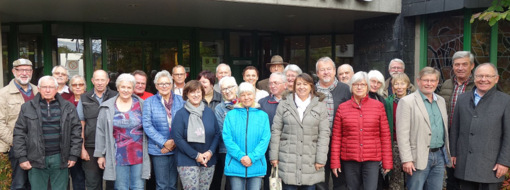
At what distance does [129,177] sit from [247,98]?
1.67 meters

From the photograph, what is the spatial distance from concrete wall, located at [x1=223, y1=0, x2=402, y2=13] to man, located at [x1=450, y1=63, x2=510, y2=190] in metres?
4.33

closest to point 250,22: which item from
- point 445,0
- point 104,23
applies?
point 104,23

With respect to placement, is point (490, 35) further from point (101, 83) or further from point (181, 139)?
point (101, 83)

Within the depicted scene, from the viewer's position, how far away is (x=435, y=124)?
14.8 feet

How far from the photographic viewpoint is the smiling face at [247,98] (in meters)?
4.35

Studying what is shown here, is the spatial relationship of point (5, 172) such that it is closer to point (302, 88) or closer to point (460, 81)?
point (302, 88)

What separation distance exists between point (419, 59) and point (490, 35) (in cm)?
150

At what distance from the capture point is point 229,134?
14.3 ft

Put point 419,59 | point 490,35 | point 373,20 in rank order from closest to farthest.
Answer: point 490,35 < point 419,59 < point 373,20

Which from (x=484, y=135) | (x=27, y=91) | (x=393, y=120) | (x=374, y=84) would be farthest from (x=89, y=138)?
Result: (x=484, y=135)

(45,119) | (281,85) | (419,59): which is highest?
(419,59)

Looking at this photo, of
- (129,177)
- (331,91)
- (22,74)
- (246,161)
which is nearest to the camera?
(246,161)

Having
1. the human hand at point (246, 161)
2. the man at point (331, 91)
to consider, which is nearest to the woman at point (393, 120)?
the man at point (331, 91)

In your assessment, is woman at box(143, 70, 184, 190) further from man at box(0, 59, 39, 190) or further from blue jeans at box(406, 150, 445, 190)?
blue jeans at box(406, 150, 445, 190)
